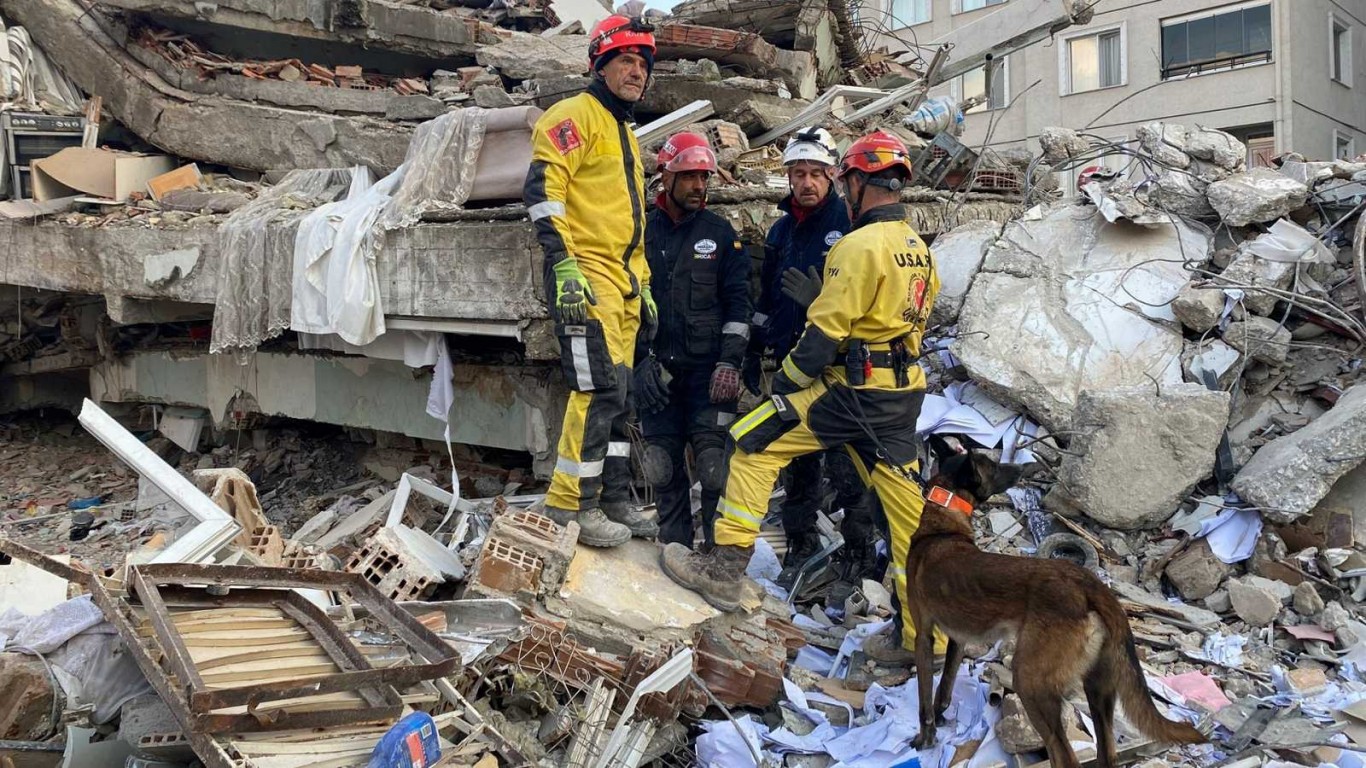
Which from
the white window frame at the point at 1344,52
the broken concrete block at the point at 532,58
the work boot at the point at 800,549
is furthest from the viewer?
the white window frame at the point at 1344,52

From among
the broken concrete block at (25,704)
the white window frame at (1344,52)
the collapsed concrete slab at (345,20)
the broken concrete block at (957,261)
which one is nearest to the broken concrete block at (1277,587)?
the broken concrete block at (957,261)

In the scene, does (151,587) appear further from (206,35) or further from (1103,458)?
(206,35)

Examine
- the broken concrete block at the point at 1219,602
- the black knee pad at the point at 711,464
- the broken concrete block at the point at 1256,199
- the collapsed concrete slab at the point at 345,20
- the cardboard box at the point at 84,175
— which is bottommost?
the broken concrete block at the point at 1219,602

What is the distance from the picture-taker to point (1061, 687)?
9.34 feet

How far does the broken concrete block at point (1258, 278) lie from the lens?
521 cm

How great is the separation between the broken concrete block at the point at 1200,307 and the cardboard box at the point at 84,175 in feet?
24.0

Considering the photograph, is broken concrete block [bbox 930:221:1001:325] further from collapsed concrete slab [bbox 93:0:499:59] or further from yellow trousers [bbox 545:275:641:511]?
collapsed concrete slab [bbox 93:0:499:59]

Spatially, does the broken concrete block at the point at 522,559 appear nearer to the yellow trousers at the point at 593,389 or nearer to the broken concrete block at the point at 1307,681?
the yellow trousers at the point at 593,389

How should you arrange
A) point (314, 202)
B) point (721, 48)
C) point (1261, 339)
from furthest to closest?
point (721, 48) → point (314, 202) → point (1261, 339)

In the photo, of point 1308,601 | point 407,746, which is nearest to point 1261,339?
point 1308,601

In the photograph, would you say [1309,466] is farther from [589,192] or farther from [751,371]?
[589,192]

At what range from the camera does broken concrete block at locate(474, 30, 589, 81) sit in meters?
8.59

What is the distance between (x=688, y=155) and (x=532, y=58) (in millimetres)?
4705

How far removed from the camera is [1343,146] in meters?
19.6
